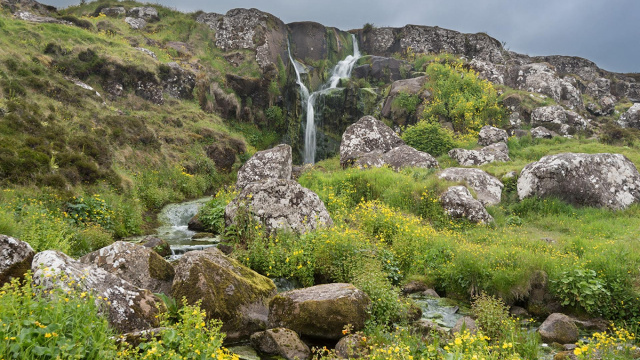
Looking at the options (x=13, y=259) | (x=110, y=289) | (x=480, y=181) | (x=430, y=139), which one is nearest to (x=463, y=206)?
(x=480, y=181)

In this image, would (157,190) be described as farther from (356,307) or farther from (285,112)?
(285,112)

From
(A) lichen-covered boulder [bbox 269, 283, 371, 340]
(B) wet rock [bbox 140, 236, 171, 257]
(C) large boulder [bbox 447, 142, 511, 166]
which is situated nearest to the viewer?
(A) lichen-covered boulder [bbox 269, 283, 371, 340]

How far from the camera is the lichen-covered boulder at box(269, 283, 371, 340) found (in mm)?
6977

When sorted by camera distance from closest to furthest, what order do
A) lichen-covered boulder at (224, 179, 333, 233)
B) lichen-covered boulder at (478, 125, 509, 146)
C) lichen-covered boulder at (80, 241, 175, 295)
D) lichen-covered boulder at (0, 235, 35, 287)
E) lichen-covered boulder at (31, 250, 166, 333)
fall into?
1. lichen-covered boulder at (31, 250, 166, 333)
2. lichen-covered boulder at (0, 235, 35, 287)
3. lichen-covered boulder at (80, 241, 175, 295)
4. lichen-covered boulder at (224, 179, 333, 233)
5. lichen-covered boulder at (478, 125, 509, 146)

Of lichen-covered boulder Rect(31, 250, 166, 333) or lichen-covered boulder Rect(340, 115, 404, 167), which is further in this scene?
lichen-covered boulder Rect(340, 115, 404, 167)

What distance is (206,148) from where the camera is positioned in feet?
84.8

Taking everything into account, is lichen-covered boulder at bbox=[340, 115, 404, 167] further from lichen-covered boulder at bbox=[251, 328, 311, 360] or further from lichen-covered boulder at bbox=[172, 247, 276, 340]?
lichen-covered boulder at bbox=[251, 328, 311, 360]

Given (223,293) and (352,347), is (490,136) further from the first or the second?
(223,293)

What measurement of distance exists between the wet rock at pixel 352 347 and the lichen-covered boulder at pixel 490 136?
21329 mm

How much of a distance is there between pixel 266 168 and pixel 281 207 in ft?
23.7

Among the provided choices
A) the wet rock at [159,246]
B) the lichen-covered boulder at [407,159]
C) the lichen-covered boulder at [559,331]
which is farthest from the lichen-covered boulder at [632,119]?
the wet rock at [159,246]

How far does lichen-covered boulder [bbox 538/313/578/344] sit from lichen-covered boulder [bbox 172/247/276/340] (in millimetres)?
5408

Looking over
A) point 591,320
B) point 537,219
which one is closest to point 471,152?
point 537,219

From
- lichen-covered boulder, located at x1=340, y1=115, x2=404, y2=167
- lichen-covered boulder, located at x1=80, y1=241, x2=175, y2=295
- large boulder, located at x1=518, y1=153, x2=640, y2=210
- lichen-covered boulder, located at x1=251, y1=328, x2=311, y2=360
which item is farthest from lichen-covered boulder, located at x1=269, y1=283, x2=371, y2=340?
lichen-covered boulder, located at x1=340, y1=115, x2=404, y2=167
